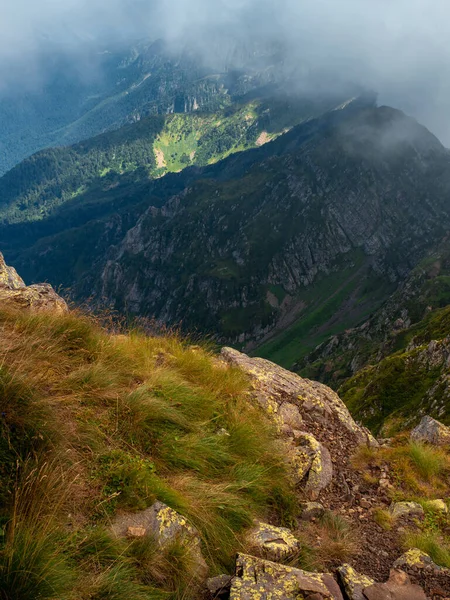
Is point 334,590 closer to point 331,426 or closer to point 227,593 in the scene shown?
point 227,593

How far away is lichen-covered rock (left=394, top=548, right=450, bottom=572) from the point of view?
6.07m

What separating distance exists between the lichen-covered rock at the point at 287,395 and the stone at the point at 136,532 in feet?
20.3

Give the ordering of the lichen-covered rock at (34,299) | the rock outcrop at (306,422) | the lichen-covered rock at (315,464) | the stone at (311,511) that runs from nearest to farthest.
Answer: the stone at (311,511) → the lichen-covered rock at (315,464) → the rock outcrop at (306,422) → the lichen-covered rock at (34,299)

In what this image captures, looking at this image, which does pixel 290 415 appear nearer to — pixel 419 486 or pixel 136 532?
pixel 419 486

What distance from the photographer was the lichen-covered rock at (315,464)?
27.5 feet

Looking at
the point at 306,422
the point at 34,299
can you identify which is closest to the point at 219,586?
the point at 306,422

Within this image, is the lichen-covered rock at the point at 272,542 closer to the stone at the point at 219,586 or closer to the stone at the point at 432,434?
the stone at the point at 219,586

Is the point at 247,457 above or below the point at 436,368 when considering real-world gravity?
below

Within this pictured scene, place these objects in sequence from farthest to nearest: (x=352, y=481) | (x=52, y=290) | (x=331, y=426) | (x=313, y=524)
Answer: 1. (x=52, y=290)
2. (x=331, y=426)
3. (x=352, y=481)
4. (x=313, y=524)

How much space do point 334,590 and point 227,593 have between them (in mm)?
1617

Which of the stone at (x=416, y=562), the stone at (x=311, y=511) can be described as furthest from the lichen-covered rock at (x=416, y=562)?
the stone at (x=311, y=511)

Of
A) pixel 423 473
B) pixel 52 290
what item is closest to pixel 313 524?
pixel 423 473

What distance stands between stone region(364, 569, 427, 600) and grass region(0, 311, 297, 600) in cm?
179

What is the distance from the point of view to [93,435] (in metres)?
5.55
